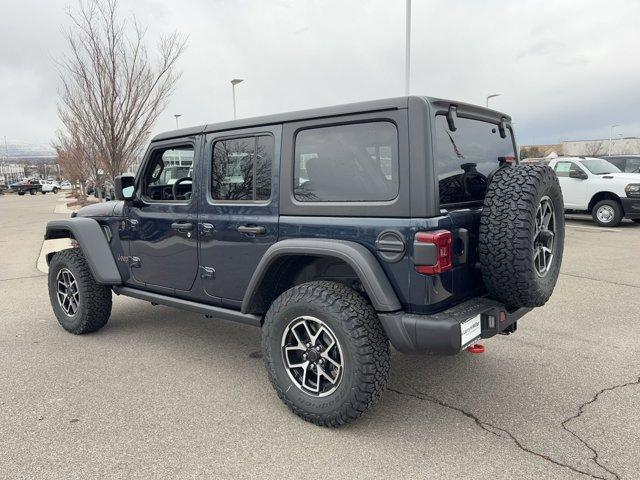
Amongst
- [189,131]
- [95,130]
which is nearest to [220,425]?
[189,131]

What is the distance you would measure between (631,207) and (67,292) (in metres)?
12.4

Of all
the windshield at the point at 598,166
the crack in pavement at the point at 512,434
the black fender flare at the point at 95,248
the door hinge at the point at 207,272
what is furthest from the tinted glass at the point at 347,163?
the windshield at the point at 598,166

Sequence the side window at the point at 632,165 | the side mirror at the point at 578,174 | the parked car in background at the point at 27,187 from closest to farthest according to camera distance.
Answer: the side mirror at the point at 578,174
the side window at the point at 632,165
the parked car in background at the point at 27,187

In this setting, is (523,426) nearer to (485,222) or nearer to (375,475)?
(375,475)

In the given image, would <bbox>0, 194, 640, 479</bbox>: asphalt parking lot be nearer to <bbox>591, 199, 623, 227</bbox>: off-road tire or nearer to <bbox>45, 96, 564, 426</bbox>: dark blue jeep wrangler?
<bbox>45, 96, 564, 426</bbox>: dark blue jeep wrangler

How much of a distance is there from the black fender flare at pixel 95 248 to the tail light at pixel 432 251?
2935mm

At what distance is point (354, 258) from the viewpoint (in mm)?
2768

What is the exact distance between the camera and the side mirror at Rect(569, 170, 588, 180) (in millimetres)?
12677

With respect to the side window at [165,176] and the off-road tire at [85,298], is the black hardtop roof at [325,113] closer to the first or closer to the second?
the side window at [165,176]

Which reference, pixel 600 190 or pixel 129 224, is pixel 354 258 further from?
pixel 600 190

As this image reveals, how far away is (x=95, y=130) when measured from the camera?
396 inches

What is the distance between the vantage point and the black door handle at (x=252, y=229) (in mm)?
3293

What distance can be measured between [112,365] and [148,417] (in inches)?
41.3

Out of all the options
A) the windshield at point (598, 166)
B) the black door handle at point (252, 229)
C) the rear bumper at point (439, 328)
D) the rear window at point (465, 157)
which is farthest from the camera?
the windshield at point (598, 166)
